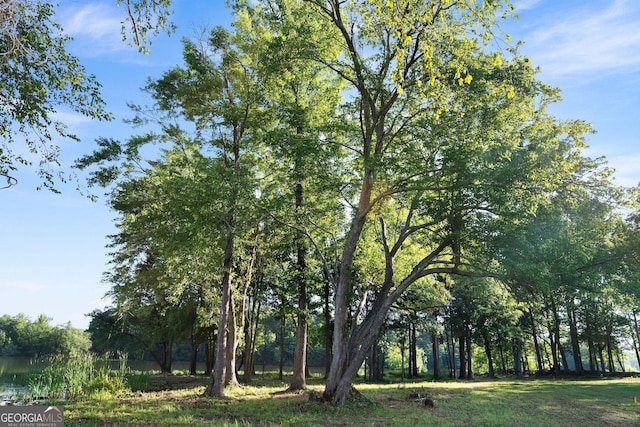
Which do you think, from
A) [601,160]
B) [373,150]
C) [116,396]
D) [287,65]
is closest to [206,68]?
[287,65]

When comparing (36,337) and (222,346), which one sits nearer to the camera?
(222,346)

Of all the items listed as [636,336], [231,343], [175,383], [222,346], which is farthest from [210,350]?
[636,336]

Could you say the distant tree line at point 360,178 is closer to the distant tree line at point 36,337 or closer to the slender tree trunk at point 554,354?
the slender tree trunk at point 554,354

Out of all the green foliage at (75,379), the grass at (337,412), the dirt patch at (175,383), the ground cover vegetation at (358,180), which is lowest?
the dirt patch at (175,383)

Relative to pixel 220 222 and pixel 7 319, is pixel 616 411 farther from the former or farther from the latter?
pixel 7 319

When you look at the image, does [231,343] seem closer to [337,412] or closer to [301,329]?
[301,329]

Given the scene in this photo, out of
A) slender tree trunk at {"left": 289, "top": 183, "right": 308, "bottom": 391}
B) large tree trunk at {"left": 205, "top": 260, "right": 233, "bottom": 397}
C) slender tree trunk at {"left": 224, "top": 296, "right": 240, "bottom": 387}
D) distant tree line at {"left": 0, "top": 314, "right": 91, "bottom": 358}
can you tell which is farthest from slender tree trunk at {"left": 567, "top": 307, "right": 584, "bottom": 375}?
distant tree line at {"left": 0, "top": 314, "right": 91, "bottom": 358}

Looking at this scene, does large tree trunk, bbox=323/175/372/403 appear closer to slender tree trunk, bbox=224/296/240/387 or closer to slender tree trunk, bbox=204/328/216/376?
slender tree trunk, bbox=224/296/240/387

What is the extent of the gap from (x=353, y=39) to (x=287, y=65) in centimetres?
245

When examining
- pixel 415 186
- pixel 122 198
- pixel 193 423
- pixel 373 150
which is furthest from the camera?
pixel 122 198

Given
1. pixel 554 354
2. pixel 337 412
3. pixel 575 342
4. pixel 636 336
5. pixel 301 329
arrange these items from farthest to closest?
1. pixel 636 336
2. pixel 575 342
3. pixel 554 354
4. pixel 301 329
5. pixel 337 412

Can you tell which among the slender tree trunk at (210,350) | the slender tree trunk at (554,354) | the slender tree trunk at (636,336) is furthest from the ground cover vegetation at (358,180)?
the slender tree trunk at (636,336)

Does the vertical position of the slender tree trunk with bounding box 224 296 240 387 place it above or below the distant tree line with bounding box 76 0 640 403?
below

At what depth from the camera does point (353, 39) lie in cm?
1358
